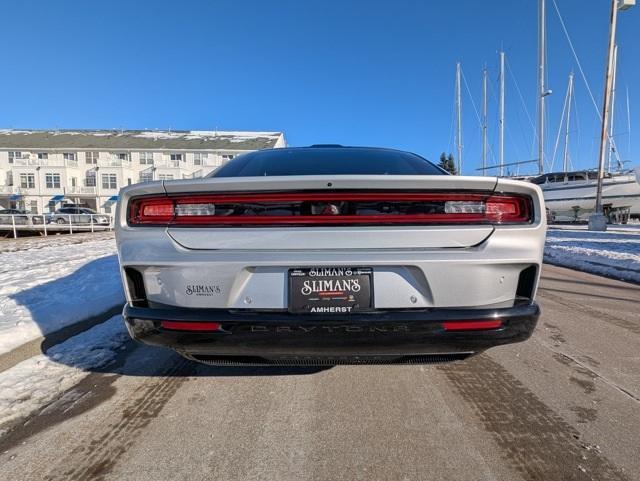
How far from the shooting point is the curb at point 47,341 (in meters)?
2.75

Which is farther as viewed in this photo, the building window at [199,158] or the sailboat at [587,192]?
the building window at [199,158]

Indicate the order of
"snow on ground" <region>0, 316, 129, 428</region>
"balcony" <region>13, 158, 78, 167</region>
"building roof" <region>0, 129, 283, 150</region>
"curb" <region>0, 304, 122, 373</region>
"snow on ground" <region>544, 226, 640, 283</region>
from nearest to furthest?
"snow on ground" <region>0, 316, 129, 428</region>
"curb" <region>0, 304, 122, 373</region>
"snow on ground" <region>544, 226, 640, 283</region>
"balcony" <region>13, 158, 78, 167</region>
"building roof" <region>0, 129, 283, 150</region>

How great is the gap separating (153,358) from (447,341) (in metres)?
2.18

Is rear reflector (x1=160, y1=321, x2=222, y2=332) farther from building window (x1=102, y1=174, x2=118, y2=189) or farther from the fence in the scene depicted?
building window (x1=102, y1=174, x2=118, y2=189)

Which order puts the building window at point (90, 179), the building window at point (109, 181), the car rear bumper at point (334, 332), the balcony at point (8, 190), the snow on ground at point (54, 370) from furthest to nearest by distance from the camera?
1. the building window at point (90, 179)
2. the building window at point (109, 181)
3. the balcony at point (8, 190)
4. the snow on ground at point (54, 370)
5. the car rear bumper at point (334, 332)

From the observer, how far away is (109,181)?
41031 millimetres

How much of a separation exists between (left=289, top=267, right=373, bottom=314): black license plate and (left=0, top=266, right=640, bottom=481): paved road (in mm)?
656

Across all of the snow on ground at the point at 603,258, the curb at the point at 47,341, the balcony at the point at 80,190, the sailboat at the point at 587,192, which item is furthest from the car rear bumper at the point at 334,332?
the balcony at the point at 80,190

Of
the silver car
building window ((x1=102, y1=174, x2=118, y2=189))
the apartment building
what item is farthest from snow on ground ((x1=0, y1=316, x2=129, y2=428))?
building window ((x1=102, y1=174, x2=118, y2=189))

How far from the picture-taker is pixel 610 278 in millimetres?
6703

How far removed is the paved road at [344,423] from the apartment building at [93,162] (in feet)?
126

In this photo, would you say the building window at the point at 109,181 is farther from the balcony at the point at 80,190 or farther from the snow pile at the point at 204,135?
the snow pile at the point at 204,135

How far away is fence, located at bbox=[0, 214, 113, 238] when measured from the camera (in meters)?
22.0

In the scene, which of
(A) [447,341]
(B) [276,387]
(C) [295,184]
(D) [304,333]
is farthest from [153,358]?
(A) [447,341]
